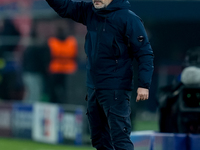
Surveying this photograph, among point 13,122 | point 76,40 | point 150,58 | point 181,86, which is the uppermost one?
point 150,58

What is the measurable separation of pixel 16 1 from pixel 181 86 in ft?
31.9

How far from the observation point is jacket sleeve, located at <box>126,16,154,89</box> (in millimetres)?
5691

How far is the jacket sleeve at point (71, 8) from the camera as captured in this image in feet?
19.7

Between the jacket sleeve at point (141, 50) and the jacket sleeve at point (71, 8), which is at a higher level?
the jacket sleeve at point (71, 8)

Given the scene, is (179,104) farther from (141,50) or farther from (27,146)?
(27,146)

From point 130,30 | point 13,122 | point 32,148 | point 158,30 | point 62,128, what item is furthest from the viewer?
point 158,30

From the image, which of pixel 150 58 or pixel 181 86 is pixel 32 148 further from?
pixel 150 58

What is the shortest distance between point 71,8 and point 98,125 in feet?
3.44

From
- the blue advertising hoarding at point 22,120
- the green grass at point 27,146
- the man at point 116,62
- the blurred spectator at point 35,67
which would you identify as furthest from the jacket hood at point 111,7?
the blurred spectator at point 35,67

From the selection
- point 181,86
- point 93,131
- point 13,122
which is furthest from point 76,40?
point 93,131

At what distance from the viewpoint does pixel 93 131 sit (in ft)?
19.5

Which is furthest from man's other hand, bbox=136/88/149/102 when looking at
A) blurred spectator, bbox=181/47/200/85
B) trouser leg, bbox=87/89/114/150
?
blurred spectator, bbox=181/47/200/85

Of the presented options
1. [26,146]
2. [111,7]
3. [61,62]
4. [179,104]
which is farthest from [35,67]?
[111,7]

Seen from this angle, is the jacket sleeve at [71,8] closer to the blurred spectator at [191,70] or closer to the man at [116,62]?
the man at [116,62]
